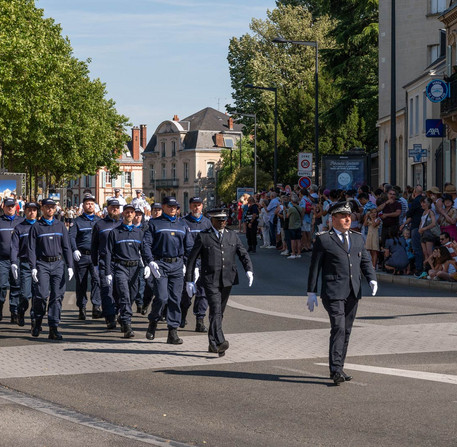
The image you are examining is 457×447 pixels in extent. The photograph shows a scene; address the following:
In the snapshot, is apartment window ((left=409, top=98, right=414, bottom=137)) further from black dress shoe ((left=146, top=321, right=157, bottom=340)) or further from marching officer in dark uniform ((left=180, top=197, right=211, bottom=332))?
black dress shoe ((left=146, top=321, right=157, bottom=340))

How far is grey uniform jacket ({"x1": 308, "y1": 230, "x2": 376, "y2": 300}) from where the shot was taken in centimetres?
988

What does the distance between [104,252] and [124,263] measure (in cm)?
72

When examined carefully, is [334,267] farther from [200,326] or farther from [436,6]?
[436,6]

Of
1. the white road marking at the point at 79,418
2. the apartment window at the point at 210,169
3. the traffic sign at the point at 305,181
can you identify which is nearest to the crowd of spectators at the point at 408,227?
the traffic sign at the point at 305,181

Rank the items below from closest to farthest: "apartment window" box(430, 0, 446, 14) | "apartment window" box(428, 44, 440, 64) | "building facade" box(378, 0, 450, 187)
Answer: "building facade" box(378, 0, 450, 187) < "apartment window" box(430, 0, 446, 14) < "apartment window" box(428, 44, 440, 64)

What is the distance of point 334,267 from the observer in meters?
9.92

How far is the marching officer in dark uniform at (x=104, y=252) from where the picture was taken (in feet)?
46.5

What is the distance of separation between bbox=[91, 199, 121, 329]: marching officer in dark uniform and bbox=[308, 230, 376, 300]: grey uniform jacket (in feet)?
15.2

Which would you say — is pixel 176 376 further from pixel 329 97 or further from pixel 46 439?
pixel 329 97

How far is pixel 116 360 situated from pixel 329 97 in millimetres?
52774

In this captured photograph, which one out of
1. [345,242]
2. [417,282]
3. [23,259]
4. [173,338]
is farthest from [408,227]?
[345,242]

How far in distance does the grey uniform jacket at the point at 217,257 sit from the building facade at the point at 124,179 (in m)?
139

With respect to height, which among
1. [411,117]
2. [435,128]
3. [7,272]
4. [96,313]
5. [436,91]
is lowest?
[96,313]

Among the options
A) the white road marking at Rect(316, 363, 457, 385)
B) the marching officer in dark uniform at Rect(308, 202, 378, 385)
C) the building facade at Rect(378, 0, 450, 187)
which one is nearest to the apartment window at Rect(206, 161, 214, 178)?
the building facade at Rect(378, 0, 450, 187)
